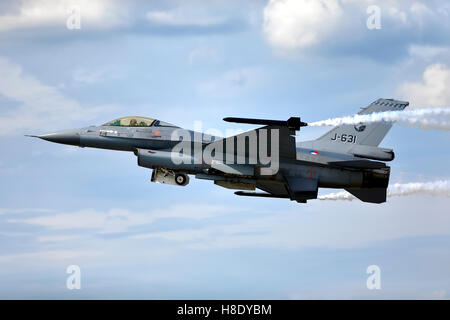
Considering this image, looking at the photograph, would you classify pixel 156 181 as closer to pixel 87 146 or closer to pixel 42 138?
pixel 87 146

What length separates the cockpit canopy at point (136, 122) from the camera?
1236 inches

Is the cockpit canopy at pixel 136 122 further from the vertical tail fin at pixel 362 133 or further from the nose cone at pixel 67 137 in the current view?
the vertical tail fin at pixel 362 133

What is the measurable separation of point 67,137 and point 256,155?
319 inches

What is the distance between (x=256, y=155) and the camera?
30625mm

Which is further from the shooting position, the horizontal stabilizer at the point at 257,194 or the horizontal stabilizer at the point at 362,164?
the horizontal stabilizer at the point at 257,194

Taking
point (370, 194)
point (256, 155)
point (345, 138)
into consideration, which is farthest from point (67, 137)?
point (370, 194)

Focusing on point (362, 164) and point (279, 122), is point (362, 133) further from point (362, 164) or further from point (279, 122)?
point (279, 122)

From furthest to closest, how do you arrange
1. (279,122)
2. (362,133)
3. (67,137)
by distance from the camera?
(362,133) → (67,137) → (279,122)

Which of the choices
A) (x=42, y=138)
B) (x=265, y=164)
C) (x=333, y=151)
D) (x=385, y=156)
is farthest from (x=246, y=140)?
(x=42, y=138)

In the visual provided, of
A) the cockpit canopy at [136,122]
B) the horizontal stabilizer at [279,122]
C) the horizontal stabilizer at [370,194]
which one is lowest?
the horizontal stabilizer at [370,194]

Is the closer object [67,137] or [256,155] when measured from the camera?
[256,155]

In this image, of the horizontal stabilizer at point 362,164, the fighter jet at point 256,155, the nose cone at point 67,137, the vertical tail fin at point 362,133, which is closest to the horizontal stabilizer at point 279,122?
the fighter jet at point 256,155

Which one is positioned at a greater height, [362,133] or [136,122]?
[136,122]

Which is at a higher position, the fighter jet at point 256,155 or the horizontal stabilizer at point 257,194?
the fighter jet at point 256,155
